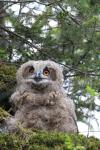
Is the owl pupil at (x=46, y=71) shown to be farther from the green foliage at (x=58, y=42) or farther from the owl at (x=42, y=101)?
the green foliage at (x=58, y=42)

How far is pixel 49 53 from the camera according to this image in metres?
7.39

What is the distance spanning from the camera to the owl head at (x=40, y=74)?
537 cm

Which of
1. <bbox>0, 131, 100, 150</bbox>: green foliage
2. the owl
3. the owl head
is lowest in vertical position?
<bbox>0, 131, 100, 150</bbox>: green foliage

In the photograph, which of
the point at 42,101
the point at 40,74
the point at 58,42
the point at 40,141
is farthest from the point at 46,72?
the point at 58,42

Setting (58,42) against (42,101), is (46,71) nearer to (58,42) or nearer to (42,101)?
(42,101)

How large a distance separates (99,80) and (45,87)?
1.74 m

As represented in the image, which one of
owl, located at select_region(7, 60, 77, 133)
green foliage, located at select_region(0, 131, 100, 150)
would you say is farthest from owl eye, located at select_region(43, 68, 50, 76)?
green foliage, located at select_region(0, 131, 100, 150)

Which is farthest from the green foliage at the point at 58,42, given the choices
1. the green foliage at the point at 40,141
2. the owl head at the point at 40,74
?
the green foliage at the point at 40,141

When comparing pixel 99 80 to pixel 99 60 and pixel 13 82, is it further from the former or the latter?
pixel 13 82

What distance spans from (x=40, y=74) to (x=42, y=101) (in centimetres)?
27

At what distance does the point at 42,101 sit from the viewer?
5.36m

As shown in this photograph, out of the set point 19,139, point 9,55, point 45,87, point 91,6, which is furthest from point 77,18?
point 19,139

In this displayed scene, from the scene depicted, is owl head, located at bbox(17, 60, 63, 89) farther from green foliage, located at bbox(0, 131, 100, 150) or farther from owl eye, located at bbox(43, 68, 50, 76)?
green foliage, located at bbox(0, 131, 100, 150)

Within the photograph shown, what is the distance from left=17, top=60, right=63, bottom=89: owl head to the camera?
17.6 ft
